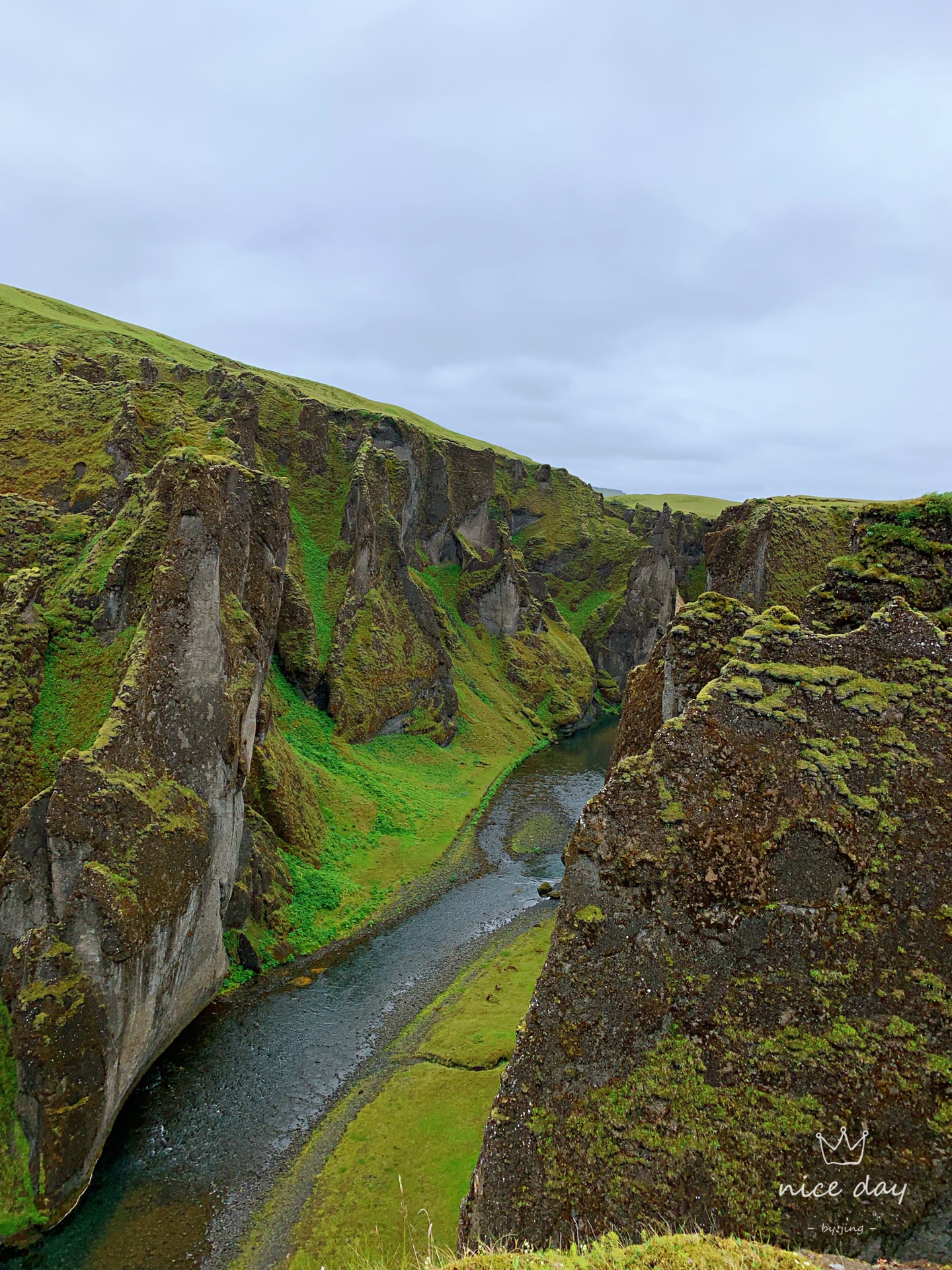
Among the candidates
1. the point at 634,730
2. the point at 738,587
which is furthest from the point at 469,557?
the point at 634,730

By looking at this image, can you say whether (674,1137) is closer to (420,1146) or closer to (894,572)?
(894,572)

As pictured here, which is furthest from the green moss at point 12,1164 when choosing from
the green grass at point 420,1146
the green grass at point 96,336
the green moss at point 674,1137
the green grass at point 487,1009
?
the green grass at point 96,336

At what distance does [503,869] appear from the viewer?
49.1 meters

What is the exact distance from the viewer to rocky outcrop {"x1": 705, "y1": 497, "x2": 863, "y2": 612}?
1337 inches

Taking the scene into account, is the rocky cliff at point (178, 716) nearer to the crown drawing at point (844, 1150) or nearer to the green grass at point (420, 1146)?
the green grass at point (420, 1146)

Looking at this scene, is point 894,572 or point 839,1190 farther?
point 894,572

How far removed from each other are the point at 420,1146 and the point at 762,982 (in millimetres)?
16767

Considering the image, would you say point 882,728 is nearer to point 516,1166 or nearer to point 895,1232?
point 895,1232

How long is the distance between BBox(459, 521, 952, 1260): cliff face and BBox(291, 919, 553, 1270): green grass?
638cm

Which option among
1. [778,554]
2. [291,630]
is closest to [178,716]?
[778,554]

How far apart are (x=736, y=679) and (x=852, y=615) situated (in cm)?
370

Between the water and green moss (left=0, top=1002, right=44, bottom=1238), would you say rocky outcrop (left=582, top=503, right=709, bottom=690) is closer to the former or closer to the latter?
the water

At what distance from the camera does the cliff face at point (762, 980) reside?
35.1 ft

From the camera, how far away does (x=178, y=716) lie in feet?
89.4
